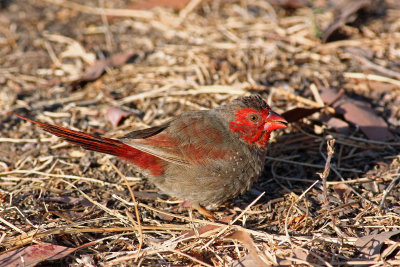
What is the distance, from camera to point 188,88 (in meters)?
4.64

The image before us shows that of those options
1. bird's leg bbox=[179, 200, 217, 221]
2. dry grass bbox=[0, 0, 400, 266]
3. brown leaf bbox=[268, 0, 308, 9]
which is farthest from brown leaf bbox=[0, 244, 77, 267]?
brown leaf bbox=[268, 0, 308, 9]

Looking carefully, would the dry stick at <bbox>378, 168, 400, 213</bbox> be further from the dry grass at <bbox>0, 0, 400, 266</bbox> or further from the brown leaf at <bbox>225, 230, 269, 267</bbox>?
the brown leaf at <bbox>225, 230, 269, 267</bbox>

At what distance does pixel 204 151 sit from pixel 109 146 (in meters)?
0.71

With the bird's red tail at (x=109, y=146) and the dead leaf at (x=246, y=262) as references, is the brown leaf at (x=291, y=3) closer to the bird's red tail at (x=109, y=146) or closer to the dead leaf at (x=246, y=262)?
the bird's red tail at (x=109, y=146)

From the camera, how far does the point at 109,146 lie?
10.8ft

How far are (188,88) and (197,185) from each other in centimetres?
155

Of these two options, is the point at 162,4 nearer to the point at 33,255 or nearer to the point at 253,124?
the point at 253,124

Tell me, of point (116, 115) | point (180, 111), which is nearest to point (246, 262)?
point (180, 111)

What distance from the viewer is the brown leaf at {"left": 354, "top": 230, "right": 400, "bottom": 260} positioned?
281 centimetres

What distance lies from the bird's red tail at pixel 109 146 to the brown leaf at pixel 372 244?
150cm

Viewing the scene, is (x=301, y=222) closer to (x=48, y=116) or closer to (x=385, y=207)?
(x=385, y=207)

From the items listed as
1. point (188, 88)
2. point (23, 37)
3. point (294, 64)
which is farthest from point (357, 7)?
point (23, 37)

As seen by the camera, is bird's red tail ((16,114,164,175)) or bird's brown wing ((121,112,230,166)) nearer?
bird's red tail ((16,114,164,175))

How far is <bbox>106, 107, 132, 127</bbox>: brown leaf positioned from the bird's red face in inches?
51.3
